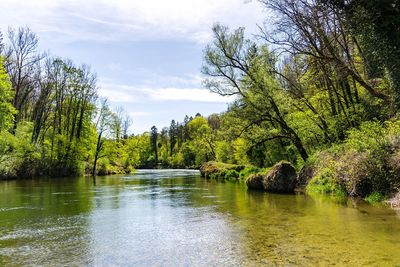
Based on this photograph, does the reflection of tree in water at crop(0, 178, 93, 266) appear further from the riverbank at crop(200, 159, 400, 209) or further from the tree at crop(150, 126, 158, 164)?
the tree at crop(150, 126, 158, 164)

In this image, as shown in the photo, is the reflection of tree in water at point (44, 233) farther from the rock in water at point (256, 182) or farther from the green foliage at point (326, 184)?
the green foliage at point (326, 184)

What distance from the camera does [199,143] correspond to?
249 feet

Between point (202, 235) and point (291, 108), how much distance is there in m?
19.7

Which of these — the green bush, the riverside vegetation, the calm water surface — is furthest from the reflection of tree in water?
the green bush

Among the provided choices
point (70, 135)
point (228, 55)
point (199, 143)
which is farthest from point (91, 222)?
point (199, 143)

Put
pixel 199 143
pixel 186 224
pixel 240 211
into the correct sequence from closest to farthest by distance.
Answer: pixel 186 224 → pixel 240 211 → pixel 199 143

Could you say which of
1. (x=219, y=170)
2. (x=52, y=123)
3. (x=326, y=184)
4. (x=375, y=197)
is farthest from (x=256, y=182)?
(x=52, y=123)

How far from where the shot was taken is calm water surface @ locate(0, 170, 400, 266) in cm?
687

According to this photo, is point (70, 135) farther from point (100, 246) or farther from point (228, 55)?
point (100, 246)

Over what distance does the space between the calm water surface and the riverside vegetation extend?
11.8 feet

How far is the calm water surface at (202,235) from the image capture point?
6871mm

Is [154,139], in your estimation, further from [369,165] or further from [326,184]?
[369,165]

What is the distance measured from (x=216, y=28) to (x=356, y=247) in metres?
24.1

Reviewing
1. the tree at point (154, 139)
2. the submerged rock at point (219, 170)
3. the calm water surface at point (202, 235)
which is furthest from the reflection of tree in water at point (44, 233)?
the tree at point (154, 139)
